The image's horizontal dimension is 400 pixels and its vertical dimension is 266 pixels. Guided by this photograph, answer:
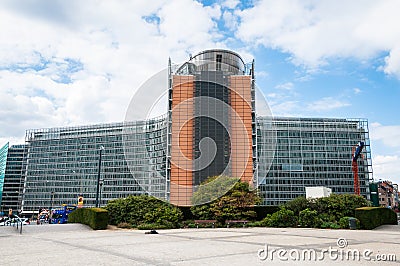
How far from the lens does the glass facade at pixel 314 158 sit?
240 feet

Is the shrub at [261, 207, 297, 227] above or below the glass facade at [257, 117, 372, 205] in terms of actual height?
below

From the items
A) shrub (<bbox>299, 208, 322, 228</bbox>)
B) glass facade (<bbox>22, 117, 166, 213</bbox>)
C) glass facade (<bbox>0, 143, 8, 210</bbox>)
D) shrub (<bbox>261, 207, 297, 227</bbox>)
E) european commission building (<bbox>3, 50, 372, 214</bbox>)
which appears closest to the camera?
shrub (<bbox>299, 208, 322, 228</bbox>)

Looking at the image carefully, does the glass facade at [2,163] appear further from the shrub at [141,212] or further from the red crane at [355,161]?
the shrub at [141,212]

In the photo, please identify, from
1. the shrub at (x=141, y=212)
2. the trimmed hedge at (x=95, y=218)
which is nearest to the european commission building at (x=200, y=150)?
the shrub at (x=141, y=212)

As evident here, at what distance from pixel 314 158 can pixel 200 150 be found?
3573cm

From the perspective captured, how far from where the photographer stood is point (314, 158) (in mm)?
75062

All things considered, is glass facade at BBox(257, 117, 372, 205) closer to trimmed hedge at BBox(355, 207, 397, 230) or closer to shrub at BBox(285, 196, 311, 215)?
shrub at BBox(285, 196, 311, 215)

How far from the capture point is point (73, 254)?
8.29m

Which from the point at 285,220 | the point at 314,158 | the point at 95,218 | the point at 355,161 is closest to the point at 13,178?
the point at 314,158

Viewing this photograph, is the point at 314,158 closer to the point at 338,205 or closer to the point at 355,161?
the point at 355,161

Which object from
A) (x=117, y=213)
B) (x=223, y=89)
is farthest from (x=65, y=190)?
(x=117, y=213)

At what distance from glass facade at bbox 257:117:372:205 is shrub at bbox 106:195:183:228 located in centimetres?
5183

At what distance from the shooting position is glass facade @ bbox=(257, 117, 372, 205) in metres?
73.0

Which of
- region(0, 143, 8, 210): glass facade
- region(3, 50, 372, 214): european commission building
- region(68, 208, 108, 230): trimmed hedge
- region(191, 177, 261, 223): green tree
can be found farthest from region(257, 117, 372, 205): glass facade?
region(0, 143, 8, 210): glass facade
